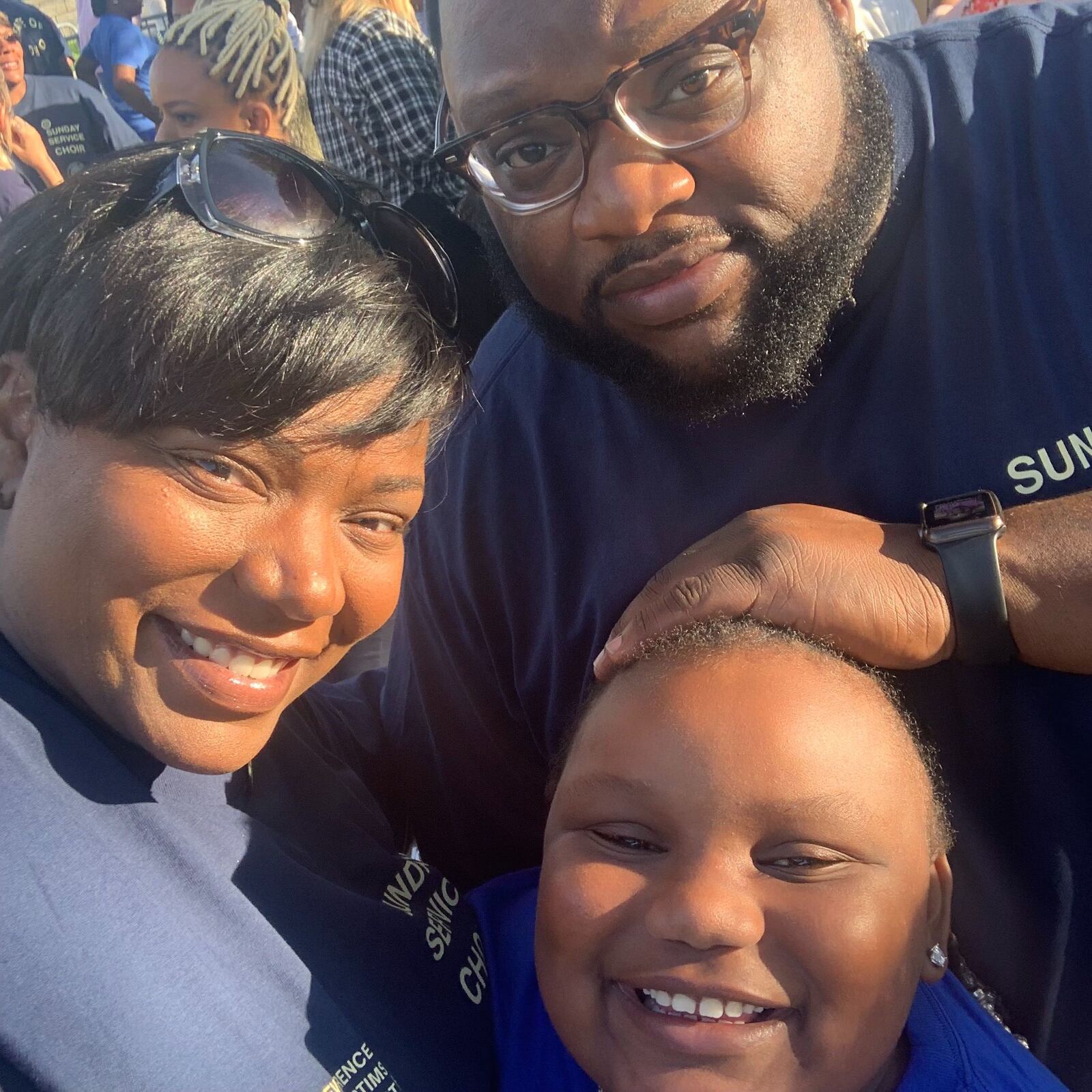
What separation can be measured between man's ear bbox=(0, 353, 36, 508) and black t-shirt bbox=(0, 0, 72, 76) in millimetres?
5872

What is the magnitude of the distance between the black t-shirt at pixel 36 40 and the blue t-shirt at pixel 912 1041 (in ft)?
20.6

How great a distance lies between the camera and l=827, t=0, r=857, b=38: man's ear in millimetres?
1811

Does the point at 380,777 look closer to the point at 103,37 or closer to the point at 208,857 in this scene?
the point at 208,857

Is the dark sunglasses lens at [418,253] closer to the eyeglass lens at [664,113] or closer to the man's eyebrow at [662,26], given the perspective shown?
the eyeglass lens at [664,113]

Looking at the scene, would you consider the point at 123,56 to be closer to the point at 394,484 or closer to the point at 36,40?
the point at 36,40

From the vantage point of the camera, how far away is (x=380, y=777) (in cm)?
201

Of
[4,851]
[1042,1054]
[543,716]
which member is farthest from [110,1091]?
[1042,1054]

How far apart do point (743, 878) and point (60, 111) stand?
20.1ft

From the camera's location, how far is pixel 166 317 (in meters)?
1.24

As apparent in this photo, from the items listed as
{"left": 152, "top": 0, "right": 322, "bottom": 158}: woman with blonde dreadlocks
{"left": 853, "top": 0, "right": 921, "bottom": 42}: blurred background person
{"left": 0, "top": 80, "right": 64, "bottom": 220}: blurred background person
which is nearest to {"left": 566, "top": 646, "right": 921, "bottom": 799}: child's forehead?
{"left": 853, "top": 0, "right": 921, "bottom": 42}: blurred background person

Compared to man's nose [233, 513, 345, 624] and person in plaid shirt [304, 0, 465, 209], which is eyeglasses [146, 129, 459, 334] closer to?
man's nose [233, 513, 345, 624]

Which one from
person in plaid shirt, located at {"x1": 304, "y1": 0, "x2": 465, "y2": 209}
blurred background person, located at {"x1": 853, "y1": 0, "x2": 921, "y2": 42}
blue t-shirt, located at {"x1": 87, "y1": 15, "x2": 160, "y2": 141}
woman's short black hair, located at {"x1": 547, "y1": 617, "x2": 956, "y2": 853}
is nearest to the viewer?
woman's short black hair, located at {"x1": 547, "y1": 617, "x2": 956, "y2": 853}

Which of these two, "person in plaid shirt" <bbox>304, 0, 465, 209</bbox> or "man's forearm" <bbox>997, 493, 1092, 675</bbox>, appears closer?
"man's forearm" <bbox>997, 493, 1092, 675</bbox>

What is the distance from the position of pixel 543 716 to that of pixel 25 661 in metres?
1.02
